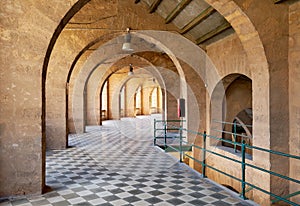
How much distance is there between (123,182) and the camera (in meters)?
5.01

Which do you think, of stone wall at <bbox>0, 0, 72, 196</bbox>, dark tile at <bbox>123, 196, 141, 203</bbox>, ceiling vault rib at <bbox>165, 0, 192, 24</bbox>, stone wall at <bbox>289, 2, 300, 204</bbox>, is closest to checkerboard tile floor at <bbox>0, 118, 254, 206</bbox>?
dark tile at <bbox>123, 196, 141, 203</bbox>

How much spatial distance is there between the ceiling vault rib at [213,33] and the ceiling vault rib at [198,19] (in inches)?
18.4

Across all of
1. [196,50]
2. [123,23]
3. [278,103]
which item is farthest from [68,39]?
[278,103]

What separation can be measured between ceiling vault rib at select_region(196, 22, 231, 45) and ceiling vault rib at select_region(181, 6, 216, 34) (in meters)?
0.47

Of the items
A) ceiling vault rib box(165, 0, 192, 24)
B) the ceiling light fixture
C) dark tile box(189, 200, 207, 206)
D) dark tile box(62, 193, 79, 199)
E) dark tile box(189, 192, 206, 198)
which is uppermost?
ceiling vault rib box(165, 0, 192, 24)

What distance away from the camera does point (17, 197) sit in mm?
4152

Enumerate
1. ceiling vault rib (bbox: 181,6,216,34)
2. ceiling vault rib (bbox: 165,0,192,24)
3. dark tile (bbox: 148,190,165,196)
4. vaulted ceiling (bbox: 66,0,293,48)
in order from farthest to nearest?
1. vaulted ceiling (bbox: 66,0,293,48)
2. ceiling vault rib (bbox: 165,0,192,24)
3. ceiling vault rib (bbox: 181,6,216,34)
4. dark tile (bbox: 148,190,165,196)

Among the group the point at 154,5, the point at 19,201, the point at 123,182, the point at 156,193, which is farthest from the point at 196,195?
the point at 154,5

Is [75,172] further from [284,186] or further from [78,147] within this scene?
[284,186]

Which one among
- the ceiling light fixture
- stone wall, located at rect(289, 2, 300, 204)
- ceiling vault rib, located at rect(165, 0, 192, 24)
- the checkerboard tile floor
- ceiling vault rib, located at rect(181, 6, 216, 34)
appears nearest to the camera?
the checkerboard tile floor

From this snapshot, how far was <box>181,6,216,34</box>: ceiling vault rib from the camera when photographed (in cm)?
683

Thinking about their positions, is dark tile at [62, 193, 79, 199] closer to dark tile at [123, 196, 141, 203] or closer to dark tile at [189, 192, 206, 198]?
dark tile at [123, 196, 141, 203]

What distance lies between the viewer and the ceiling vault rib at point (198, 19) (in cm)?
683

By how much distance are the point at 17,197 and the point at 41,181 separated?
0.40 m
